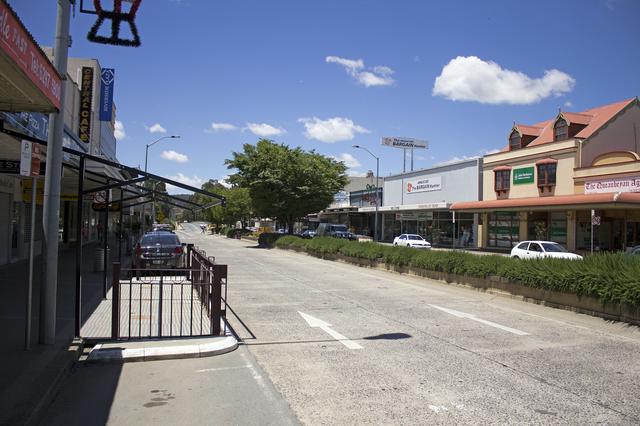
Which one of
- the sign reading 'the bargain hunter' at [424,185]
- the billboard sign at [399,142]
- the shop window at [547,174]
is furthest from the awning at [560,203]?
the billboard sign at [399,142]

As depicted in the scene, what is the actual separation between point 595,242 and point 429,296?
923 inches

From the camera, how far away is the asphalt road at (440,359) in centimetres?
542

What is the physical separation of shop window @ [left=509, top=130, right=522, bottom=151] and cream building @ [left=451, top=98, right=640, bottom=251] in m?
0.07

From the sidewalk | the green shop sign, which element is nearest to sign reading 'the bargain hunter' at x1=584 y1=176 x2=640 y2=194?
the green shop sign

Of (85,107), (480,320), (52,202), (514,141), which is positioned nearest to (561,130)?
(514,141)

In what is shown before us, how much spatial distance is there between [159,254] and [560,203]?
24405 millimetres

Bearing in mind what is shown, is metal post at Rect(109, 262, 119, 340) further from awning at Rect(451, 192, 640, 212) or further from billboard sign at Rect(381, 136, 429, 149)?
billboard sign at Rect(381, 136, 429, 149)

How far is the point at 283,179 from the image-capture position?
4109 cm

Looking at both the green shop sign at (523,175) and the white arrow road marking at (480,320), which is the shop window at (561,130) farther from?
the white arrow road marking at (480,320)

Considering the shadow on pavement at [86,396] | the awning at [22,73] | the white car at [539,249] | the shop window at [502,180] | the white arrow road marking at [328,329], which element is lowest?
the shadow on pavement at [86,396]

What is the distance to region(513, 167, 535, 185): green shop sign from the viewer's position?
3759 cm

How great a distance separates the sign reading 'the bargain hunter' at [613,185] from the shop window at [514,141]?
26.6 feet

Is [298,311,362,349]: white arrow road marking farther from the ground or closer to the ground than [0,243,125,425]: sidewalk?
closer to the ground

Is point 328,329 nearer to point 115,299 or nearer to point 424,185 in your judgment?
point 115,299
